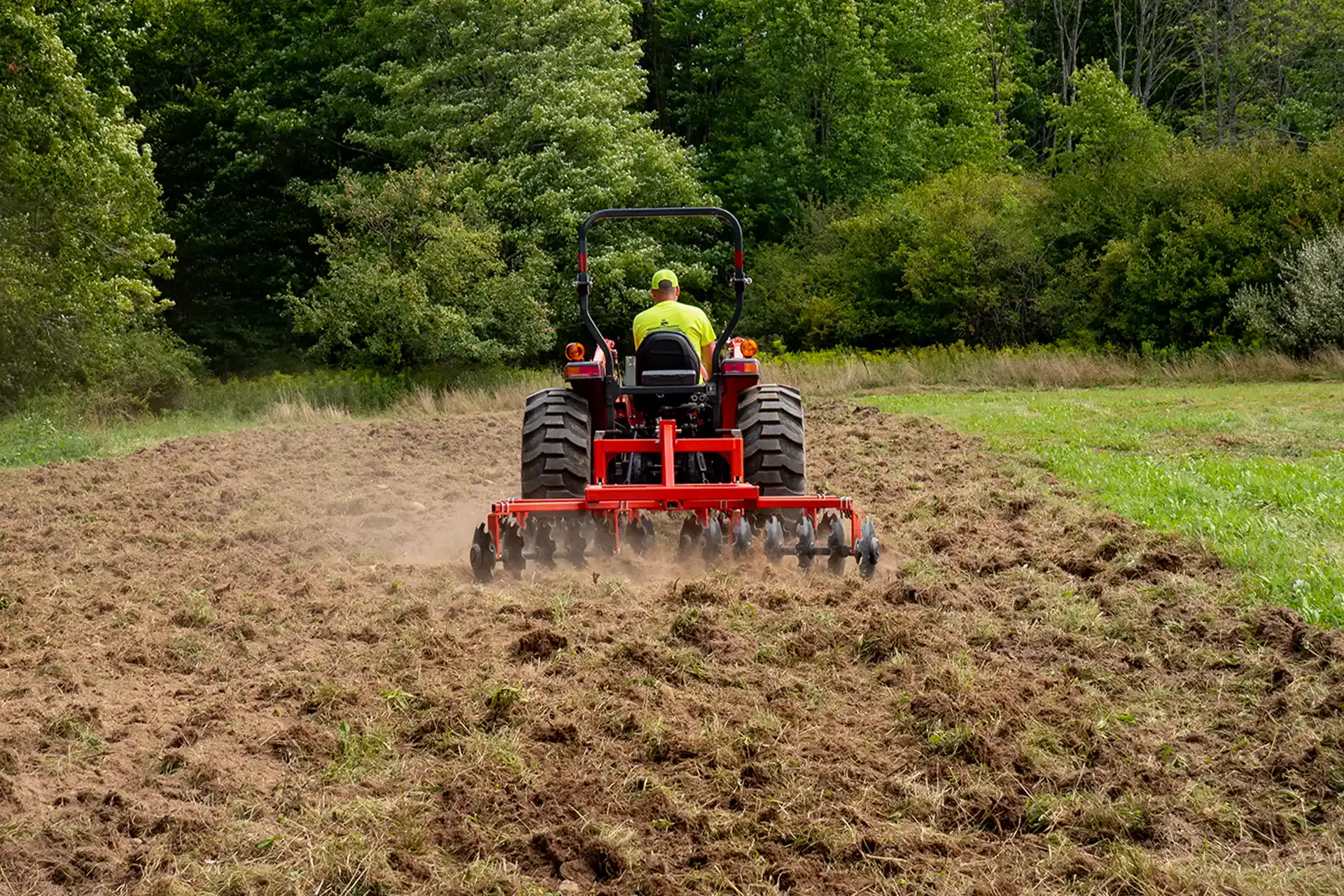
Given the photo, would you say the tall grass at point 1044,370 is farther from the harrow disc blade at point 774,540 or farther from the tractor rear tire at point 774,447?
the harrow disc blade at point 774,540

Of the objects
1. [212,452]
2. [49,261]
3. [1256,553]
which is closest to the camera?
[1256,553]

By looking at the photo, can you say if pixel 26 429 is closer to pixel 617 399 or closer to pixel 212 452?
pixel 212 452

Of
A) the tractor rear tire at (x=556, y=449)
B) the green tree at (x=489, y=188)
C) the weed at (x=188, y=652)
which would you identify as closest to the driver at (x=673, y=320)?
the tractor rear tire at (x=556, y=449)

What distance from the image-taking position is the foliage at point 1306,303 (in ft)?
71.7

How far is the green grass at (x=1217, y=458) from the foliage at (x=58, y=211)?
40.2ft

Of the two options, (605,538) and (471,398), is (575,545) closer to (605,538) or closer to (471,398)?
(605,538)

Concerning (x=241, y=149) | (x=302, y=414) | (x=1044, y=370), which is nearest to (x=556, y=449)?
(x=302, y=414)

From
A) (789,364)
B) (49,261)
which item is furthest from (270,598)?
(789,364)

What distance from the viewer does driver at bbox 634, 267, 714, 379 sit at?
844 cm

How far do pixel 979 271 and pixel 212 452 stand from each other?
1829cm

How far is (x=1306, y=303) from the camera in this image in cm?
2211

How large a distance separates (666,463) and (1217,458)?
6.17 metres

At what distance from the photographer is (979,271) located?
27750mm

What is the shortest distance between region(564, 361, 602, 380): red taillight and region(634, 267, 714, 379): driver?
309 millimetres
